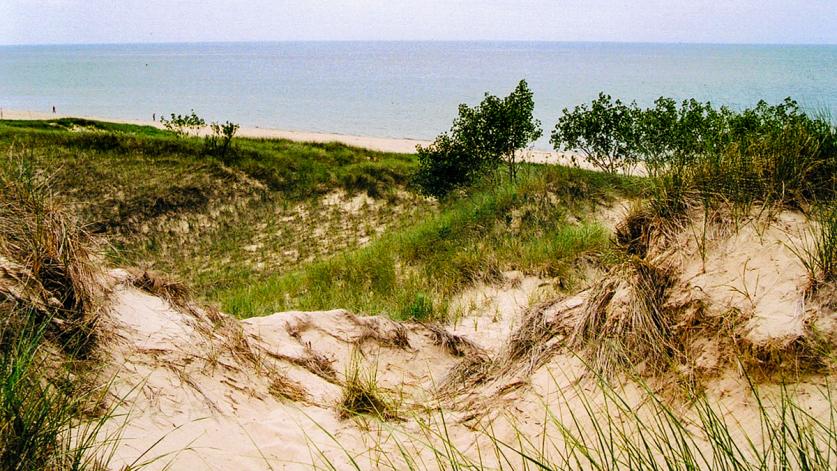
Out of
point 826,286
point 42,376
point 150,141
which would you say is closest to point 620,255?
point 826,286

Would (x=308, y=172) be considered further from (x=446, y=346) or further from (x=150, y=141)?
(x=446, y=346)

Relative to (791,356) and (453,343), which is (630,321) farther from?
(453,343)

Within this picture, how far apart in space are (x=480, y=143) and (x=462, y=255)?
6452mm

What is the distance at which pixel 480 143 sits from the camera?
15258 mm

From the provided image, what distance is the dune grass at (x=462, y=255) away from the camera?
28.2 ft

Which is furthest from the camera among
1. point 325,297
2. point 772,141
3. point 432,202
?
point 432,202

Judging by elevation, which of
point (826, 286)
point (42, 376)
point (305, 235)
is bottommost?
point (305, 235)

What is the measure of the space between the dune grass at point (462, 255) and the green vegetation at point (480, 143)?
1.68 metres

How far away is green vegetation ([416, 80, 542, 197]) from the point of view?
48.0 ft

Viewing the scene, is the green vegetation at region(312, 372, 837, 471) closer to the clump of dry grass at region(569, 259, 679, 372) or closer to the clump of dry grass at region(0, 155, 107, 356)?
the clump of dry grass at region(569, 259, 679, 372)


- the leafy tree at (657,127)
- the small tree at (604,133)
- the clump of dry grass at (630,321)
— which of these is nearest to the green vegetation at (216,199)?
the small tree at (604,133)

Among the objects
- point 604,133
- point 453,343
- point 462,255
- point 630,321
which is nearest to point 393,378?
point 453,343

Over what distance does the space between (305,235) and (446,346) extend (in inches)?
376

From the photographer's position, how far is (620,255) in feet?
15.7
